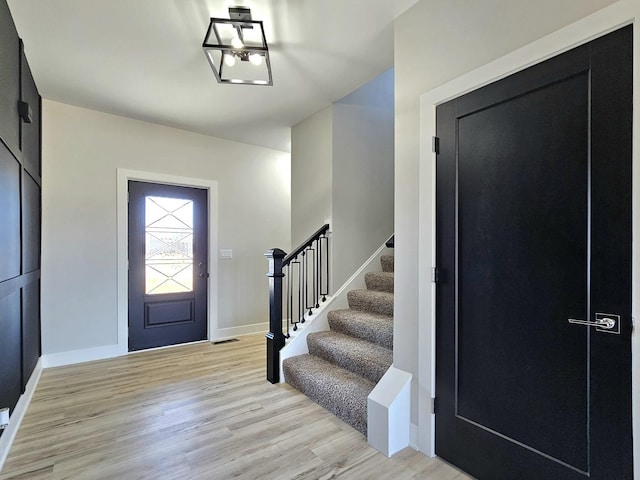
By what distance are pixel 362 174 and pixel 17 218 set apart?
119 inches

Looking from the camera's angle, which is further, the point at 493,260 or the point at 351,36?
the point at 351,36

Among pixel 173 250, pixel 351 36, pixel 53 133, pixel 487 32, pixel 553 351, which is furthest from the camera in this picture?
pixel 173 250

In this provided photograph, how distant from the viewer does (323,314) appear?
3.23 meters

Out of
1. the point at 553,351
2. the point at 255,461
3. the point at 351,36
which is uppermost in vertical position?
the point at 351,36

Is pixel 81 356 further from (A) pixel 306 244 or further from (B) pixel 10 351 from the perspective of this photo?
(A) pixel 306 244

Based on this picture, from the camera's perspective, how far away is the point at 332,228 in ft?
11.4

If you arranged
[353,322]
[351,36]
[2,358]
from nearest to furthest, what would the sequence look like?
1. [2,358]
2. [351,36]
3. [353,322]

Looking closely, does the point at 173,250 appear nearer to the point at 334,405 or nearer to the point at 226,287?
the point at 226,287

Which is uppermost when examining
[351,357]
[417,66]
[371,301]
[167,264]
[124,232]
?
[417,66]

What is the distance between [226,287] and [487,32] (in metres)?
3.92

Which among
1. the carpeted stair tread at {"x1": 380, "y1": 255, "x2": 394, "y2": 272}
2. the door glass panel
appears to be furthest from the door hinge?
the door glass panel

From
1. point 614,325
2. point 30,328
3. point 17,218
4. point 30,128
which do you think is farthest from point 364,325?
point 30,128

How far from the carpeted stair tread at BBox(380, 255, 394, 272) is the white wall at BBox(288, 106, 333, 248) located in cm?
75

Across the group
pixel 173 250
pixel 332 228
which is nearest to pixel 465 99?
pixel 332 228
